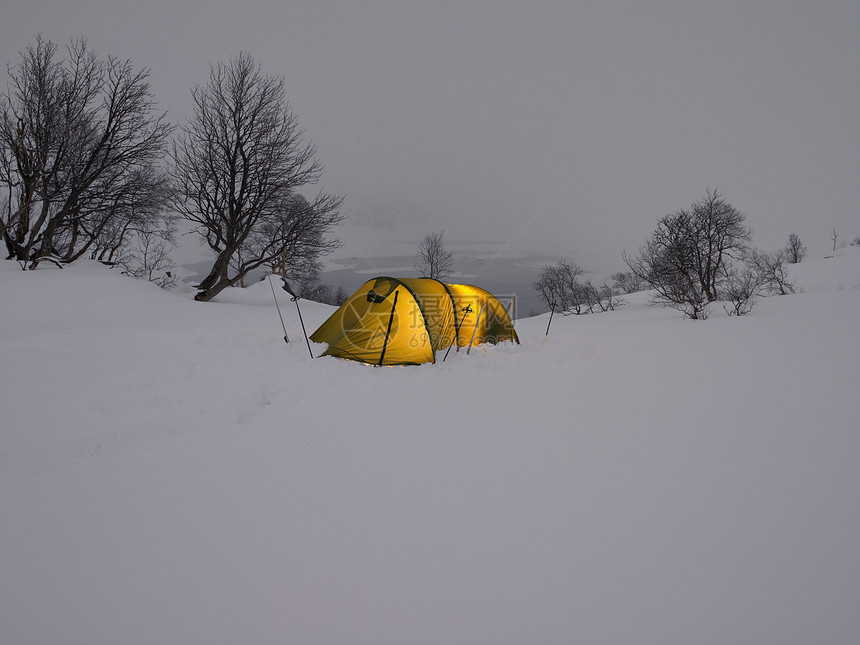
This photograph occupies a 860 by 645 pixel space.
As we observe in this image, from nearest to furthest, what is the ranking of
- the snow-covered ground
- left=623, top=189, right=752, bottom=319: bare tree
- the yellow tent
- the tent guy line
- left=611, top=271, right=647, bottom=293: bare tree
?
the snow-covered ground < the tent guy line < the yellow tent < left=623, top=189, right=752, bottom=319: bare tree < left=611, top=271, right=647, bottom=293: bare tree

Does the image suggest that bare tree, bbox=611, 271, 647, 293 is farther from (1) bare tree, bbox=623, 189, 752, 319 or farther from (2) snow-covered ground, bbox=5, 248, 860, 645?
(2) snow-covered ground, bbox=5, 248, 860, 645

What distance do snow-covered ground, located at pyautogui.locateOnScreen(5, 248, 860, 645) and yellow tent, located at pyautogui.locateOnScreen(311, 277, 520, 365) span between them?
46.5 inches

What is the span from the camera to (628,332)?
8.88 metres

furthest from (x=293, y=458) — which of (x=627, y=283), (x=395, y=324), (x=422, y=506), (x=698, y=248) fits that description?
(x=627, y=283)

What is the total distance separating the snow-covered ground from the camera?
58.8 inches

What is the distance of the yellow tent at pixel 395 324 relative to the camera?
19.1 ft

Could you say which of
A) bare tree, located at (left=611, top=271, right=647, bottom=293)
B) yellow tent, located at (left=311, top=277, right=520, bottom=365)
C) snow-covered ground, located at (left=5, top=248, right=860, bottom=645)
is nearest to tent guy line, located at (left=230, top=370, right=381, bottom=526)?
snow-covered ground, located at (left=5, top=248, right=860, bottom=645)

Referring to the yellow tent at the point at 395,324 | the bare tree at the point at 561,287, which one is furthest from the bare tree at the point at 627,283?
the yellow tent at the point at 395,324

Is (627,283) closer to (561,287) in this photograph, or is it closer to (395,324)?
(561,287)

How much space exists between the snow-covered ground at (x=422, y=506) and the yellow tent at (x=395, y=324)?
118 centimetres

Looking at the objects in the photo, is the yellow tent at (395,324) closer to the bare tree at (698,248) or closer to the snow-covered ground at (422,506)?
the snow-covered ground at (422,506)

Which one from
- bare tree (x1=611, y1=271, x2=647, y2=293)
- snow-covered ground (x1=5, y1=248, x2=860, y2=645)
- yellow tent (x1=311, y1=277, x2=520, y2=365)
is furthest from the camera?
bare tree (x1=611, y1=271, x2=647, y2=293)

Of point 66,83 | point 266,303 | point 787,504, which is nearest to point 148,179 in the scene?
point 66,83

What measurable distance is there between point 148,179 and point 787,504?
67.2ft
